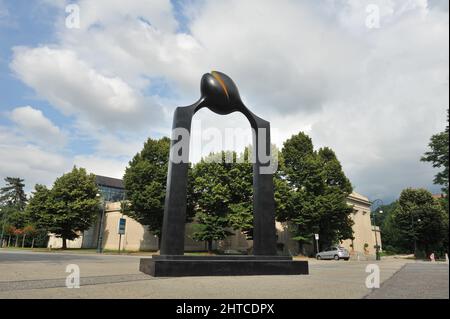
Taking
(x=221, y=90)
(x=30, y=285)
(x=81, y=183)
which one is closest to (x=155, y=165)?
(x=81, y=183)

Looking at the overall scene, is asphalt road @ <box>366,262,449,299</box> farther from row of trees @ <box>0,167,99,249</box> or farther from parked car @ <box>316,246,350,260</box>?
row of trees @ <box>0,167,99,249</box>

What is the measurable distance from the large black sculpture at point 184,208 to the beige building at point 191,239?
26.5 meters

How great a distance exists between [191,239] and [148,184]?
11959mm

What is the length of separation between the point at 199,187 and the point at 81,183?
20.7 m

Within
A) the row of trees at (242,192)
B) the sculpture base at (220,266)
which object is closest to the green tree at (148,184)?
the row of trees at (242,192)

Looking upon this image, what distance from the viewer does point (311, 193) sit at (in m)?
35.9

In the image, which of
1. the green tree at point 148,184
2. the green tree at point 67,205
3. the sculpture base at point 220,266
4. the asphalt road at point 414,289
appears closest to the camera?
the asphalt road at point 414,289

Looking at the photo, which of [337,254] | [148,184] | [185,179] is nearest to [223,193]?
[148,184]

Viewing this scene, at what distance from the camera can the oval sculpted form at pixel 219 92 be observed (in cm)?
1285

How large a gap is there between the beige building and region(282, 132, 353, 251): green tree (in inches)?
188

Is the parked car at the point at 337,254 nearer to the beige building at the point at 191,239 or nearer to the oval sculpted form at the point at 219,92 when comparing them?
the beige building at the point at 191,239

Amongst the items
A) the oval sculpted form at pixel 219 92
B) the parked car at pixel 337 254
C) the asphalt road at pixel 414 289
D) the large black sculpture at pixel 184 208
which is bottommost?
the parked car at pixel 337 254

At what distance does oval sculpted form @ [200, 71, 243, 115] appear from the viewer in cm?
1285
